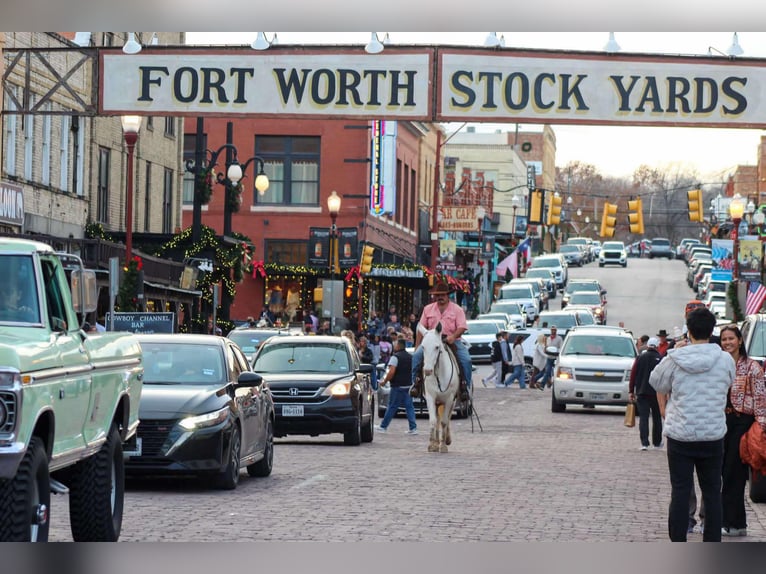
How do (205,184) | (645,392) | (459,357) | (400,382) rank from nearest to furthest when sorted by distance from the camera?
(459,357) → (645,392) → (400,382) → (205,184)

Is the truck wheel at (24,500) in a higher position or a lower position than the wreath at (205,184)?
lower

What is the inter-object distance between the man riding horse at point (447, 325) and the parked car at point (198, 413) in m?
4.80

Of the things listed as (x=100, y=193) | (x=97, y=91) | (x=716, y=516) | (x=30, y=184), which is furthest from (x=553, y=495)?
(x=100, y=193)

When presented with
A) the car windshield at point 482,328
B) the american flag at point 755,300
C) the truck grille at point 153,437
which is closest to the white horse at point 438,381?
the truck grille at point 153,437

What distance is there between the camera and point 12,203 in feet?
108

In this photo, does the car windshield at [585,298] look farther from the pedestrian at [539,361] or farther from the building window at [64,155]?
the building window at [64,155]

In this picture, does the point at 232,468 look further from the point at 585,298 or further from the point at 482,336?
the point at 585,298

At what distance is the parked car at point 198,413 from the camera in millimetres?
15750

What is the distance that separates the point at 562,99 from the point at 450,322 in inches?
139

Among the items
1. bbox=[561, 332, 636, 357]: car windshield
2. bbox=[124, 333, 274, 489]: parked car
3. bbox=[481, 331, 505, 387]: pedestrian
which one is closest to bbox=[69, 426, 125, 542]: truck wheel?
bbox=[124, 333, 274, 489]: parked car

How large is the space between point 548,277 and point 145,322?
60923mm

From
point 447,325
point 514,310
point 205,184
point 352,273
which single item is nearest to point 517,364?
point 205,184

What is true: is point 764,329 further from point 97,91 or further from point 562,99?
point 97,91

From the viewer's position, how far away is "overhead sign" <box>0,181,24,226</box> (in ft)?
105
